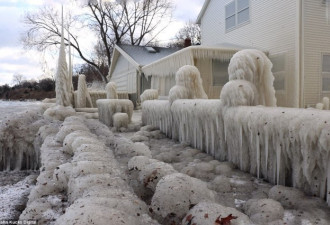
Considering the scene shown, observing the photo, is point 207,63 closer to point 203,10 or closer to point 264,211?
point 203,10

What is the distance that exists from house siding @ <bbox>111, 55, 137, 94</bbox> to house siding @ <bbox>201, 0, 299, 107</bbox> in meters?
7.78

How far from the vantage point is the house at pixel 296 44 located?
9.23 meters

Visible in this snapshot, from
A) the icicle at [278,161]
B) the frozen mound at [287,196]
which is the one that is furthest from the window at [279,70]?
the frozen mound at [287,196]

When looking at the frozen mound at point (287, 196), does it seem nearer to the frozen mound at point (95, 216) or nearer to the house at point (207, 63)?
the frozen mound at point (95, 216)

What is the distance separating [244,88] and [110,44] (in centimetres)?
2644

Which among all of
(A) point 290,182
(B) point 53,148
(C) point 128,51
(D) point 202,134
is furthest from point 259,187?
(C) point 128,51

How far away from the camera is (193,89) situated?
614cm

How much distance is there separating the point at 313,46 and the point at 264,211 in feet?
29.3

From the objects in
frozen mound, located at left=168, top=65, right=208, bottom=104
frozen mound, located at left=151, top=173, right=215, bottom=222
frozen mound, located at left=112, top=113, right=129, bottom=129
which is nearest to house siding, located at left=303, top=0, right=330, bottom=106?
frozen mound, located at left=168, top=65, right=208, bottom=104

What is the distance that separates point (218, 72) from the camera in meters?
11.0

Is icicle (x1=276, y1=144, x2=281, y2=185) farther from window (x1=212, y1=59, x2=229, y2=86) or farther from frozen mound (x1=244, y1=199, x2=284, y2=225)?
→ window (x1=212, y1=59, x2=229, y2=86)

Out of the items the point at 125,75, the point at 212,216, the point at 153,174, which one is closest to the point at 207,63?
the point at 153,174

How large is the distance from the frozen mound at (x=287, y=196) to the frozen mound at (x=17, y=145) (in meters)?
4.19

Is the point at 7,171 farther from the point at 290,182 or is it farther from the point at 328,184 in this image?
the point at 328,184
